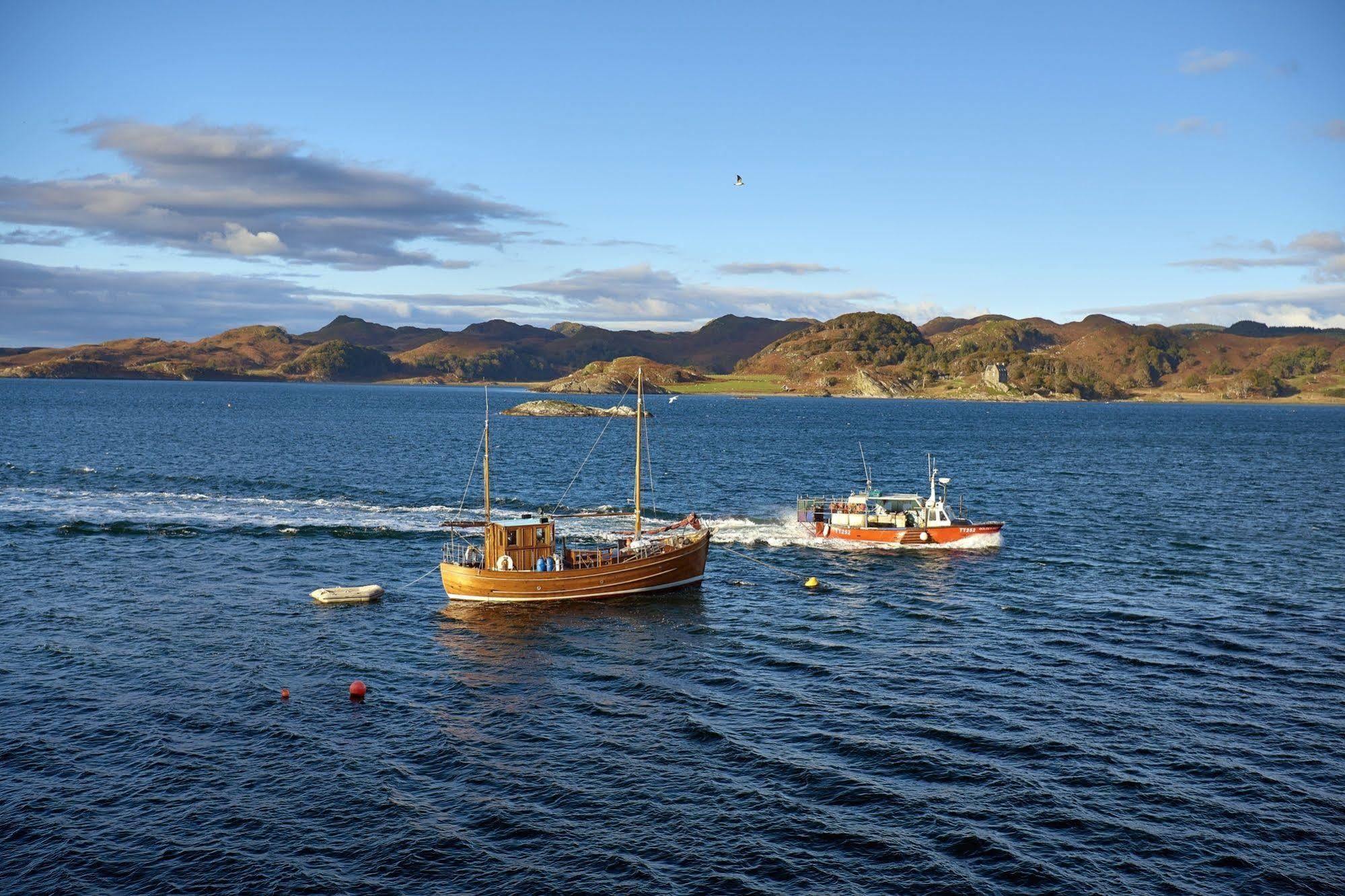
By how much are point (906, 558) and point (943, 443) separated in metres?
102

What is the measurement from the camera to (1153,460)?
137750 mm

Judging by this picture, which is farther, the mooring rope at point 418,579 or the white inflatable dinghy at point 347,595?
the mooring rope at point 418,579

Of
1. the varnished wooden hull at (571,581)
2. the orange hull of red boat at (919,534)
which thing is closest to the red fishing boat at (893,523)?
the orange hull of red boat at (919,534)

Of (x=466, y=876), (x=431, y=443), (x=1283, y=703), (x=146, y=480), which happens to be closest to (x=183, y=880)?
(x=466, y=876)

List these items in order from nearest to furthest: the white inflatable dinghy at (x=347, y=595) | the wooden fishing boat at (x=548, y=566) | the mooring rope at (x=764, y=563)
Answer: the white inflatable dinghy at (x=347, y=595)
the wooden fishing boat at (x=548, y=566)
the mooring rope at (x=764, y=563)

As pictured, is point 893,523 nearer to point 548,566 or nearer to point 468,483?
point 548,566

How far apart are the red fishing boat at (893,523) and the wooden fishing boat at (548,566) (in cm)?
1876

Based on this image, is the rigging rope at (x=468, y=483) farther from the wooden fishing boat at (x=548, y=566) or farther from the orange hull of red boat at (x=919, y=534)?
the orange hull of red boat at (x=919, y=534)

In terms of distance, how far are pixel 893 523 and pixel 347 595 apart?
39.2 meters

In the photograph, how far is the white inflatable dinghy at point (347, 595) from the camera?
49.5 metres

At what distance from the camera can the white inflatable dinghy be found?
4947cm

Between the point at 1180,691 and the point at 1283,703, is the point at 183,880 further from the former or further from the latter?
the point at 1283,703

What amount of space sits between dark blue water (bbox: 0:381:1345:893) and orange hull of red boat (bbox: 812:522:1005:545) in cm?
274

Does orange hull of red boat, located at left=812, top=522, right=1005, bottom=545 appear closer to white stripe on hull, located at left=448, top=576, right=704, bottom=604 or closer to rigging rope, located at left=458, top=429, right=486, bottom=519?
white stripe on hull, located at left=448, top=576, right=704, bottom=604
